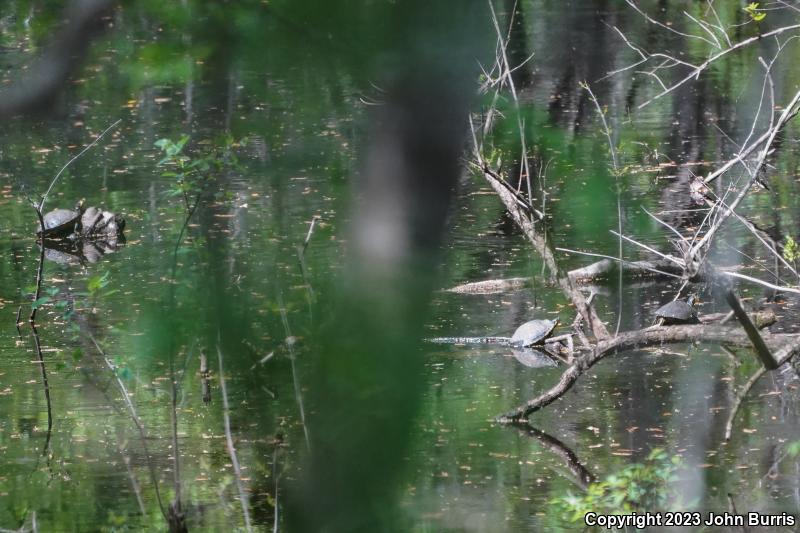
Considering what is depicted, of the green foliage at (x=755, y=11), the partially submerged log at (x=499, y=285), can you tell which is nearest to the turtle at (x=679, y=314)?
the partially submerged log at (x=499, y=285)

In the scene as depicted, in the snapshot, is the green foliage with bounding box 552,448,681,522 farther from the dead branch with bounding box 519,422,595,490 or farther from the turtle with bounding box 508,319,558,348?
the turtle with bounding box 508,319,558,348

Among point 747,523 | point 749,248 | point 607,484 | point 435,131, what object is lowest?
point 749,248

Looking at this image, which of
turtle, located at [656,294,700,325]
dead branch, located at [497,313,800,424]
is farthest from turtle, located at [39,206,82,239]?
dead branch, located at [497,313,800,424]

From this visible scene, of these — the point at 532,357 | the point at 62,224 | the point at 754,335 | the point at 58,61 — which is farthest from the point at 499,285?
the point at 58,61

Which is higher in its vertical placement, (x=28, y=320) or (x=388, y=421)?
(x=388, y=421)

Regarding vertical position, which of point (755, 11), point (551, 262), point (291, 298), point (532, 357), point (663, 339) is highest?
point (291, 298)

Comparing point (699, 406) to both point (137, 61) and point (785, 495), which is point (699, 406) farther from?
point (137, 61)

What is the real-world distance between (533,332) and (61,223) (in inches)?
205

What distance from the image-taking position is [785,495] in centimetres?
532

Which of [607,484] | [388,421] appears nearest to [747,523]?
[607,484]

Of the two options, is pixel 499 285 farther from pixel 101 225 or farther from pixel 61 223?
pixel 61 223

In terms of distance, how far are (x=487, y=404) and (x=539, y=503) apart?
1209mm

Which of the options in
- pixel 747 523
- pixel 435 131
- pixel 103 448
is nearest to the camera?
pixel 435 131

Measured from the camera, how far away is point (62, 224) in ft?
36.0
